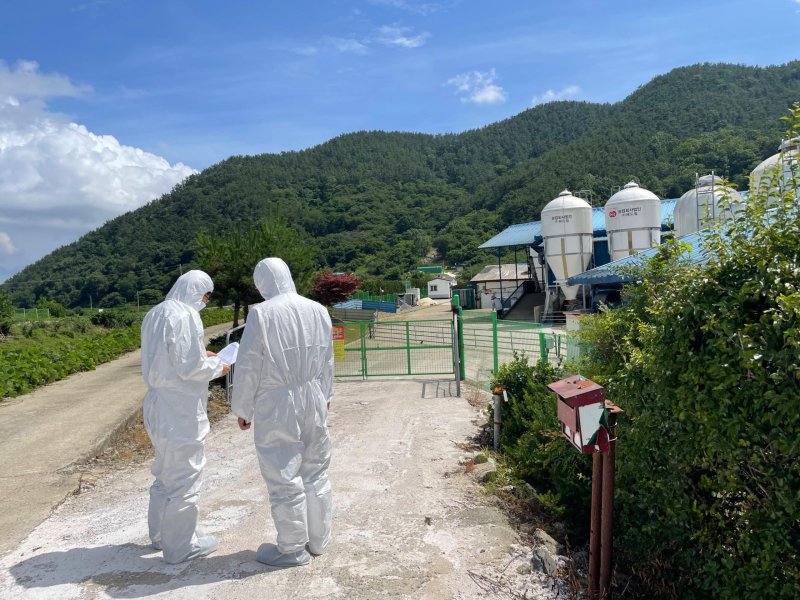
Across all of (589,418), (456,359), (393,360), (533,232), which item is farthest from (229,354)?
(533,232)

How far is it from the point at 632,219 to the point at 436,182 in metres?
106

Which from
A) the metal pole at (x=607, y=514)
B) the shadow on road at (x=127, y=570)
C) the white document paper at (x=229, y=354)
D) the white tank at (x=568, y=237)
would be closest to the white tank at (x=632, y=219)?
the white tank at (x=568, y=237)

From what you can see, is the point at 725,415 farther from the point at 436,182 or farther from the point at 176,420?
the point at 436,182

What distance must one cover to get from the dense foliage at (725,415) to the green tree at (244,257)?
51.5 ft

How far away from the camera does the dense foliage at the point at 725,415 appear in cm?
271

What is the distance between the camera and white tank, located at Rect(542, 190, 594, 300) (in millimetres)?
29531

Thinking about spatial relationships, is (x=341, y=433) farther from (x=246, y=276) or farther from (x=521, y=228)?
(x=521, y=228)

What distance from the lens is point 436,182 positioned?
433ft

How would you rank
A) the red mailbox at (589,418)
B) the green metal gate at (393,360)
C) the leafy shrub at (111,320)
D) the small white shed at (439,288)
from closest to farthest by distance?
1. the red mailbox at (589,418)
2. the green metal gate at (393,360)
3. the leafy shrub at (111,320)
4. the small white shed at (439,288)

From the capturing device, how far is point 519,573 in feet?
12.9

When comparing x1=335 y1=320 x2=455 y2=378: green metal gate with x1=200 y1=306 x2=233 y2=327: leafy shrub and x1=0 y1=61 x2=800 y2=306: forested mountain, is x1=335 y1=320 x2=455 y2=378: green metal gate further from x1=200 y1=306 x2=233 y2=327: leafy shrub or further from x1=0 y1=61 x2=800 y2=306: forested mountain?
x1=0 y1=61 x2=800 y2=306: forested mountain

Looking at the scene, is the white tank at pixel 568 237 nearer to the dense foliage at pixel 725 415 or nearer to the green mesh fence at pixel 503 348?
the green mesh fence at pixel 503 348

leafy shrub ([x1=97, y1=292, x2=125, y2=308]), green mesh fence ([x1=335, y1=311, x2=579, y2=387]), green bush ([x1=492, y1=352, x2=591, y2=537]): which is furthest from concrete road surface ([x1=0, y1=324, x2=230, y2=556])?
leafy shrub ([x1=97, y1=292, x2=125, y2=308])

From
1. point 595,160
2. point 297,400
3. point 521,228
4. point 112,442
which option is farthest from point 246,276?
point 595,160
